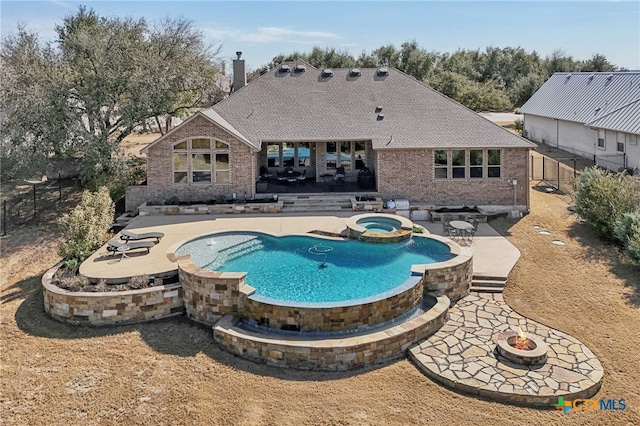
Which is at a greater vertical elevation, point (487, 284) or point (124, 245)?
point (124, 245)

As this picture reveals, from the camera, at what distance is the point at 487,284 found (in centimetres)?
1420

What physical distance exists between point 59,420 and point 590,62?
75.3 meters

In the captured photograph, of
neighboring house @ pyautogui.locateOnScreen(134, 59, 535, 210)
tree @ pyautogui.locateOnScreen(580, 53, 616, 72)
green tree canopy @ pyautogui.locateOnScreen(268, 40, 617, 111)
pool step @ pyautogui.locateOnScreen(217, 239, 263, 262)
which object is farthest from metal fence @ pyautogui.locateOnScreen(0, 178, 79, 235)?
tree @ pyautogui.locateOnScreen(580, 53, 616, 72)

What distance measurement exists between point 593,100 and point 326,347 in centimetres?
3317

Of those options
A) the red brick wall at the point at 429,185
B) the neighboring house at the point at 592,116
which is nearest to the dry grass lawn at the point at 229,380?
the red brick wall at the point at 429,185

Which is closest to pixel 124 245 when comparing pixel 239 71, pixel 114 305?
pixel 114 305

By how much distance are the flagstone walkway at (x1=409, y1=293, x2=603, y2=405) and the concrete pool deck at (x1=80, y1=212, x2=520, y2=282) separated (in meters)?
2.86

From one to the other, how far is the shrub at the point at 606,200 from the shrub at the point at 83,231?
61.7 feet

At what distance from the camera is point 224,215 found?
20625 millimetres

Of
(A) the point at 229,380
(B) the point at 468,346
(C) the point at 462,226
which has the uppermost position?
(C) the point at 462,226

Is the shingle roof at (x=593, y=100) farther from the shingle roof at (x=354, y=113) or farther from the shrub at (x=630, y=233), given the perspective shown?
the shrub at (x=630, y=233)

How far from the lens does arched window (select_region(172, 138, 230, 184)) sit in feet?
70.5

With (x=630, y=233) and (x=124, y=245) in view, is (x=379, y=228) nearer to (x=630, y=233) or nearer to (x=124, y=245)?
(x=630, y=233)

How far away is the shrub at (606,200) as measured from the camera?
58.5 feet
